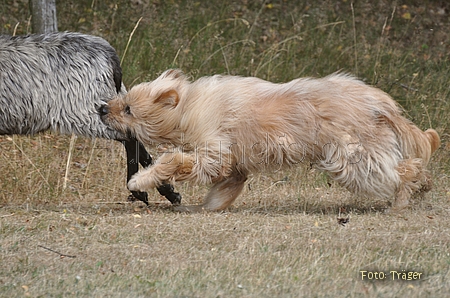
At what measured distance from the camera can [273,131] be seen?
6227mm

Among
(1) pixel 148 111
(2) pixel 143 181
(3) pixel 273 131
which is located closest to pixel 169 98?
(1) pixel 148 111

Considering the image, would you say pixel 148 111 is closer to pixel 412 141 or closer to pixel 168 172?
pixel 168 172

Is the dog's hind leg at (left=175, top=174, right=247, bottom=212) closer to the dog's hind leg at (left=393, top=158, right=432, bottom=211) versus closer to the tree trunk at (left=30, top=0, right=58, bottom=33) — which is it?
the dog's hind leg at (left=393, top=158, right=432, bottom=211)

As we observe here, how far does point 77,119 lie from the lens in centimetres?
662

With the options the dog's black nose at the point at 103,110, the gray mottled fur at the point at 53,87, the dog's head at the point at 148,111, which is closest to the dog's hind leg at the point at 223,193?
the dog's head at the point at 148,111

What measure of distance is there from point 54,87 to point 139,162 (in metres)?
1.03

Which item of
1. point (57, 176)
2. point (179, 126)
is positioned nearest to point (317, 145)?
point (179, 126)

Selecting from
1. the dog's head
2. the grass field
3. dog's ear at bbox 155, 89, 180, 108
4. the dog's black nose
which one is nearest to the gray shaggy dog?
the dog's black nose

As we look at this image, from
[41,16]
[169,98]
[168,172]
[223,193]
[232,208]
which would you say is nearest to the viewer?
[168,172]

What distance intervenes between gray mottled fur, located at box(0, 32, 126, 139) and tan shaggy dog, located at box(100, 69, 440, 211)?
0.26 m

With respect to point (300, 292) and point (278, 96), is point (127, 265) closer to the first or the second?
point (300, 292)

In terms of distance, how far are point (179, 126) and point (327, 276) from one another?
2137 millimetres

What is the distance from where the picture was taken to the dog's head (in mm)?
6363

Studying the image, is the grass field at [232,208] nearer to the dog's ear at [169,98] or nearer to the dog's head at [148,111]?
the dog's head at [148,111]
